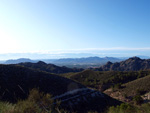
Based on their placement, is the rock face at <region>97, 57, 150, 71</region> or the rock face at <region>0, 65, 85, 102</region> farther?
the rock face at <region>97, 57, 150, 71</region>

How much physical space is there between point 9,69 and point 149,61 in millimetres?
161978

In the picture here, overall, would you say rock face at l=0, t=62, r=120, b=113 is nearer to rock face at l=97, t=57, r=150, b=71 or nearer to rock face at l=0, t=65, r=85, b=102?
rock face at l=0, t=65, r=85, b=102

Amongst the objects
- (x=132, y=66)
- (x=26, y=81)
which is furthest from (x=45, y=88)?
(x=132, y=66)

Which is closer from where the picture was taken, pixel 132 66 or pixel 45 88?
pixel 45 88

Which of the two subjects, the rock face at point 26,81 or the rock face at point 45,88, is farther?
the rock face at point 26,81

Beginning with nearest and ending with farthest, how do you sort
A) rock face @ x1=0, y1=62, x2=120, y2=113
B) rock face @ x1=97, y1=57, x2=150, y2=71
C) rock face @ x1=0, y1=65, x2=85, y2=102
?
rock face @ x1=0, y1=62, x2=120, y2=113 → rock face @ x1=0, y1=65, x2=85, y2=102 → rock face @ x1=97, y1=57, x2=150, y2=71

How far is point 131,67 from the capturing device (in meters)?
154

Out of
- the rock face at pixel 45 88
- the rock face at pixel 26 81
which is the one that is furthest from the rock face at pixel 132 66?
the rock face at pixel 26 81

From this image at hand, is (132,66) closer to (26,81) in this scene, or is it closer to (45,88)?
(45,88)

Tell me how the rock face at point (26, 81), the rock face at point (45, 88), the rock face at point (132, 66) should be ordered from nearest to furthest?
the rock face at point (45, 88) → the rock face at point (26, 81) → the rock face at point (132, 66)

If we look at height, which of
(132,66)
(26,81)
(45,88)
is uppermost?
(26,81)

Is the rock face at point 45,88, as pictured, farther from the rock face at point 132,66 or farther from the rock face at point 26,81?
the rock face at point 132,66

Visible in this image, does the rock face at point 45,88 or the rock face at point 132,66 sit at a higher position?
the rock face at point 45,88

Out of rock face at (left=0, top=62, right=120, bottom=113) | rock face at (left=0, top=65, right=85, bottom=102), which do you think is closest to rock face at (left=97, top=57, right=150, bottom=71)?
rock face at (left=0, top=62, right=120, bottom=113)
